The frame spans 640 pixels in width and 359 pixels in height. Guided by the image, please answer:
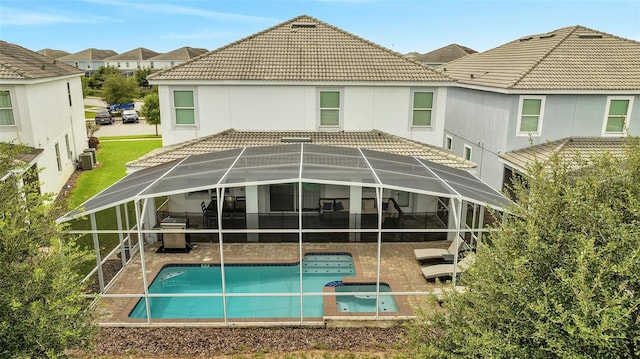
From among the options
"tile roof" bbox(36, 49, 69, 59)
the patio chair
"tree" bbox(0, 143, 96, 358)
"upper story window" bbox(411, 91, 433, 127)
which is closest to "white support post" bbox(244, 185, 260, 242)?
the patio chair

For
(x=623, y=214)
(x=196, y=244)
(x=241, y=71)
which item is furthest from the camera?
(x=241, y=71)

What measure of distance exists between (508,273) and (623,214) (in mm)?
1676

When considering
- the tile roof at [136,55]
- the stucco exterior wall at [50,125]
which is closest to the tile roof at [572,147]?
the stucco exterior wall at [50,125]

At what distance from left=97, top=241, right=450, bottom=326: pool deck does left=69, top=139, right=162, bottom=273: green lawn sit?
2281 mm

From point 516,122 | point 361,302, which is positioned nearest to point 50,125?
point 361,302

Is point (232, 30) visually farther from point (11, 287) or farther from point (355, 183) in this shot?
point (11, 287)

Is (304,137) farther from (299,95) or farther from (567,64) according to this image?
(567,64)

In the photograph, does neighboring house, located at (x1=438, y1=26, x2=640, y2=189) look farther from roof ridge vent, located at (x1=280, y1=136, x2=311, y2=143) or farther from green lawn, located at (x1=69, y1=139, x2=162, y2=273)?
green lawn, located at (x1=69, y1=139, x2=162, y2=273)

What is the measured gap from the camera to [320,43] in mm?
19844

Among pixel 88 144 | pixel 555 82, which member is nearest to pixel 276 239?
pixel 555 82

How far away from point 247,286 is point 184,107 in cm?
852

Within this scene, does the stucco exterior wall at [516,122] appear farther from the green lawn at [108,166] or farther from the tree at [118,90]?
the tree at [118,90]

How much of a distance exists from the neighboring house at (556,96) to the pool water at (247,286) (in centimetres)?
927

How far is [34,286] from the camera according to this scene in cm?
602
